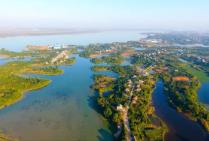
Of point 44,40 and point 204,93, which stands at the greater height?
point 44,40

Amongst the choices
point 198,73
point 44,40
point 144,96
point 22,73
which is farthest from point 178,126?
point 44,40

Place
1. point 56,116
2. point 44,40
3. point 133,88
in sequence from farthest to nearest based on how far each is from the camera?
point 44,40 < point 133,88 < point 56,116

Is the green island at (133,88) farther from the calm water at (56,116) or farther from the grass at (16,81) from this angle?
the calm water at (56,116)

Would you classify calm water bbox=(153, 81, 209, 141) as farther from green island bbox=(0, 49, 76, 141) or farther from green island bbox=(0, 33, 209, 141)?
green island bbox=(0, 49, 76, 141)

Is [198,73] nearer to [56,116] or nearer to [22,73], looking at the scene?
[56,116]

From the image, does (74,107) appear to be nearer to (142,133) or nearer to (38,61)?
(142,133)
